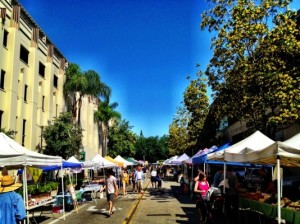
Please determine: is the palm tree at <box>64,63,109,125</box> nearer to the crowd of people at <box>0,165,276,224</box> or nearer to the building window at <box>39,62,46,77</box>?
the building window at <box>39,62,46,77</box>

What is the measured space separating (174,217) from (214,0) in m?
11.7

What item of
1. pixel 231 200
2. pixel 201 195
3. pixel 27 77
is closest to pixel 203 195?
pixel 201 195

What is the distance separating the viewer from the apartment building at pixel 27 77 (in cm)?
3019

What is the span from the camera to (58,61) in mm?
43531

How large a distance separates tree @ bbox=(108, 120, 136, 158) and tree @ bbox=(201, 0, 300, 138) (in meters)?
55.5

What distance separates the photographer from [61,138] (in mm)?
37500

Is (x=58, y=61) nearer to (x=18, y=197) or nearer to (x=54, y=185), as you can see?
(x=54, y=185)

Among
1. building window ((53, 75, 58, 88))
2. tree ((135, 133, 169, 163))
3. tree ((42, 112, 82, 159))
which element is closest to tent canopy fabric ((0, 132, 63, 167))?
tree ((42, 112, 82, 159))

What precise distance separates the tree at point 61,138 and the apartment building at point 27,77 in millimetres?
1075

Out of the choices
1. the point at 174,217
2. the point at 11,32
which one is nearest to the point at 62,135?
the point at 11,32

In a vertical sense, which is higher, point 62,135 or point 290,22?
point 290,22

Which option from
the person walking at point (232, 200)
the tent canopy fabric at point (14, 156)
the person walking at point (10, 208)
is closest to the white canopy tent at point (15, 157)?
the tent canopy fabric at point (14, 156)

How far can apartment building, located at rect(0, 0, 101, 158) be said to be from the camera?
3019 cm

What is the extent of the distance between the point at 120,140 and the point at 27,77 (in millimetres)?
43067
